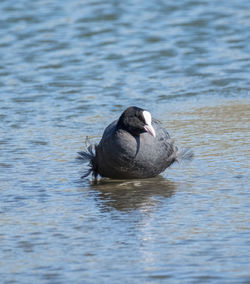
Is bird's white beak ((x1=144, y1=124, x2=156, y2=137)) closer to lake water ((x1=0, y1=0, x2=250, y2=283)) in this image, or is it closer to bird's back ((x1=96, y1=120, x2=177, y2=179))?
bird's back ((x1=96, y1=120, x2=177, y2=179))

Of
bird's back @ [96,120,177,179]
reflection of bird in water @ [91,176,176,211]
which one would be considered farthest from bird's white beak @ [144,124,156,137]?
reflection of bird in water @ [91,176,176,211]

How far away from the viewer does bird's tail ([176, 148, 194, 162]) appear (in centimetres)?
839

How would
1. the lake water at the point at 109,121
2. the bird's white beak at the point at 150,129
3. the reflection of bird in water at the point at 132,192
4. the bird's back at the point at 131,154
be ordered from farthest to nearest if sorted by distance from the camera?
the bird's back at the point at 131,154 → the bird's white beak at the point at 150,129 → the reflection of bird in water at the point at 132,192 → the lake water at the point at 109,121

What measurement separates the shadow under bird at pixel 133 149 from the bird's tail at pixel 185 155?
277 millimetres

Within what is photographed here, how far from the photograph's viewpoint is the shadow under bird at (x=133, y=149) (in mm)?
7824

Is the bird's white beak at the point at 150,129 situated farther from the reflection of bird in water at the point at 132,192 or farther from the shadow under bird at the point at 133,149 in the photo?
the reflection of bird in water at the point at 132,192

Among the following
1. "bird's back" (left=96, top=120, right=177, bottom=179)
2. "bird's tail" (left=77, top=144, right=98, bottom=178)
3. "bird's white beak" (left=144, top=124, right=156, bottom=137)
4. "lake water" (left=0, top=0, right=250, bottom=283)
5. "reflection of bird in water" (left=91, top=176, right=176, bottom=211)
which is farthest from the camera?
"bird's tail" (left=77, top=144, right=98, bottom=178)

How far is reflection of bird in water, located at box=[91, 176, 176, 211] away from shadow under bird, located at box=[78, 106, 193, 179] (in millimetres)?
96

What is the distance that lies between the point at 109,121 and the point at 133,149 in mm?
3191

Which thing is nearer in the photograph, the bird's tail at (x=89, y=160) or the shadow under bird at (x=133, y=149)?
the shadow under bird at (x=133, y=149)

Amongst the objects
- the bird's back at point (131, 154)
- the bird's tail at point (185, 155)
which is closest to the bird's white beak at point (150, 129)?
the bird's back at point (131, 154)

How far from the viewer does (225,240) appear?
598 cm

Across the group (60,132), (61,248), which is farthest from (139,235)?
(60,132)

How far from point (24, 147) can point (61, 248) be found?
3.67 metres
